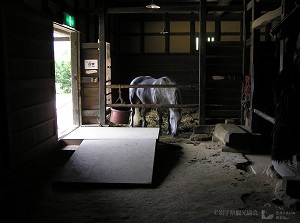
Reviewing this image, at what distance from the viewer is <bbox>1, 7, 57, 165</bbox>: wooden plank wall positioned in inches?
202

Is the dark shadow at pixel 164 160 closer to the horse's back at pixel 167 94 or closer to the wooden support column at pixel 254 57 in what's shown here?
the wooden support column at pixel 254 57

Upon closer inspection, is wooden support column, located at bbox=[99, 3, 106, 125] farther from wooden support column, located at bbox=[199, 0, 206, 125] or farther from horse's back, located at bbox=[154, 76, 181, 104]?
wooden support column, located at bbox=[199, 0, 206, 125]

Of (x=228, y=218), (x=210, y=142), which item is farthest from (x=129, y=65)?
(x=228, y=218)

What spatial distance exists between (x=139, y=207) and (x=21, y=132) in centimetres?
265

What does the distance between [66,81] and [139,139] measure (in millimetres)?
12527

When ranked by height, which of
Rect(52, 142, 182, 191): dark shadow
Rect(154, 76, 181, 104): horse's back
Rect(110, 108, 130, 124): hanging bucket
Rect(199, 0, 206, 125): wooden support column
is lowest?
Rect(52, 142, 182, 191): dark shadow

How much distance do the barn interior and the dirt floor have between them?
18mm

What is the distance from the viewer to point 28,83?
18.9 feet

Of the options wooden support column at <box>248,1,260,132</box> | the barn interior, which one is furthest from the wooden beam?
wooden support column at <box>248,1,260,132</box>

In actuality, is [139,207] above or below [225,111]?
below

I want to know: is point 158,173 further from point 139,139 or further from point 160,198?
point 139,139

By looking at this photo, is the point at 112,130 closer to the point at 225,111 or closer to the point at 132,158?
the point at 132,158

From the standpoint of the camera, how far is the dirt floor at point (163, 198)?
3830mm

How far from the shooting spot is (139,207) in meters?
4.09
